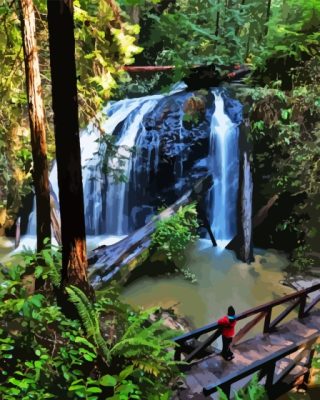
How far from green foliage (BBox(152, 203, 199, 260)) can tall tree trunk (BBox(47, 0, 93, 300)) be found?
7.10m

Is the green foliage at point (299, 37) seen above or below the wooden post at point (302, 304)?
above

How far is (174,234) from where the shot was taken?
12727 mm

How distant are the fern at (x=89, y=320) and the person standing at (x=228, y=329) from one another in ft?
8.68

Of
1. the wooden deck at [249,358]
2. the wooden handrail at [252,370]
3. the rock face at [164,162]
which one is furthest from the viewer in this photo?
the rock face at [164,162]

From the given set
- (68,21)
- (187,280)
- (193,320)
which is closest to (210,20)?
(187,280)

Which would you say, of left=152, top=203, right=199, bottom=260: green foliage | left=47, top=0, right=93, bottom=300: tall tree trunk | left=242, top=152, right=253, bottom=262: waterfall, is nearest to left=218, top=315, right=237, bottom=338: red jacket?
left=47, top=0, right=93, bottom=300: tall tree trunk

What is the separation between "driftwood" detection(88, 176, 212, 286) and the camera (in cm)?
1088

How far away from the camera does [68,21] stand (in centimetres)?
442

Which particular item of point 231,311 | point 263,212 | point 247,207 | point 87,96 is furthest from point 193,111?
point 231,311

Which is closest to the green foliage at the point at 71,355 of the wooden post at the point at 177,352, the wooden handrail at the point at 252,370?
the wooden handrail at the point at 252,370

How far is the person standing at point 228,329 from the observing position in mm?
6879

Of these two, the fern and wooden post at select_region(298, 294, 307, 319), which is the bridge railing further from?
the fern

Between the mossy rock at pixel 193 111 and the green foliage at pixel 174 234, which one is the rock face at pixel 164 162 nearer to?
the mossy rock at pixel 193 111

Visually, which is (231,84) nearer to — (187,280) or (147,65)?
(147,65)
